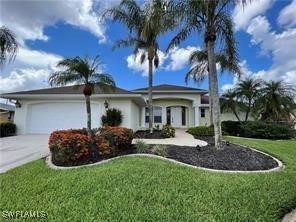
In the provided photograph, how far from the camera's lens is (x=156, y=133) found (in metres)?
17.0

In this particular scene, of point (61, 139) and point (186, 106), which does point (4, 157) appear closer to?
point (61, 139)

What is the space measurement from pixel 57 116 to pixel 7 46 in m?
8.68

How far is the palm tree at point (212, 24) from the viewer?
9758 millimetres

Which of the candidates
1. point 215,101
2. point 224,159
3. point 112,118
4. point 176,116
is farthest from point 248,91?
point 224,159

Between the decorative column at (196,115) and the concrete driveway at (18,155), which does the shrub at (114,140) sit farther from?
the decorative column at (196,115)

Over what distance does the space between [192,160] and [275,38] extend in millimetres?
10595

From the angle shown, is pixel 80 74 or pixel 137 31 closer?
pixel 80 74

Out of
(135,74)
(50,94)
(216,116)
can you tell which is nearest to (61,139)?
(216,116)

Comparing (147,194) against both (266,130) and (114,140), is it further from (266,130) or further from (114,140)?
(266,130)

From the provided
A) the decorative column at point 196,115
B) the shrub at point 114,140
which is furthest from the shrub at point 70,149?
the decorative column at point 196,115

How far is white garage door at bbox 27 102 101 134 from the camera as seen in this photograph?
18047 millimetres

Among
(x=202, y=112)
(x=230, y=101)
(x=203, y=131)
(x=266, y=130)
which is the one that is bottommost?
(x=203, y=131)

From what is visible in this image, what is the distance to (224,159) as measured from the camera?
851cm

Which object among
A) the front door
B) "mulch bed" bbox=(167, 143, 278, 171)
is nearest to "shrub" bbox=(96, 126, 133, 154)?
"mulch bed" bbox=(167, 143, 278, 171)
